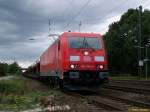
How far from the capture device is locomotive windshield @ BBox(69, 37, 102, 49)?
887 inches

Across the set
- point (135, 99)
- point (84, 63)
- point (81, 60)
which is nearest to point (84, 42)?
point (81, 60)

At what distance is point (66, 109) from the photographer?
12758 millimetres

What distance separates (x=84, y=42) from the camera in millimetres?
22766

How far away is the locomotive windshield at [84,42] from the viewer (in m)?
22.5

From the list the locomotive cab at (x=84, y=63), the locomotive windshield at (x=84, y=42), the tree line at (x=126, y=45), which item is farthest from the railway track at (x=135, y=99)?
the tree line at (x=126, y=45)

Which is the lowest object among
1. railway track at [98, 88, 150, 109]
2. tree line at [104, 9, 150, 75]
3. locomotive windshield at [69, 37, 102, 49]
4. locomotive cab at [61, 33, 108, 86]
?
railway track at [98, 88, 150, 109]

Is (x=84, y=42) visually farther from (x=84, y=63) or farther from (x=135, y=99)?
(x=135, y=99)

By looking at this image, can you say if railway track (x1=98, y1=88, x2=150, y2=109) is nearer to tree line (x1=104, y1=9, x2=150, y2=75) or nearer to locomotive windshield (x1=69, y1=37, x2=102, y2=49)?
locomotive windshield (x1=69, y1=37, x2=102, y2=49)

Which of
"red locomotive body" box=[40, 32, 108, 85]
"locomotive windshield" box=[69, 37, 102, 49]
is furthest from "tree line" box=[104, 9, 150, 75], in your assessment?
"red locomotive body" box=[40, 32, 108, 85]

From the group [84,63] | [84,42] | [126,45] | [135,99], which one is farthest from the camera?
[126,45]

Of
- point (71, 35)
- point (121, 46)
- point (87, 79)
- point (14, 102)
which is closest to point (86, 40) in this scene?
point (71, 35)

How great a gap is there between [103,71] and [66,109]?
9370 mm

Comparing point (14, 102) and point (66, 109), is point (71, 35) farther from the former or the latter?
Result: point (66, 109)

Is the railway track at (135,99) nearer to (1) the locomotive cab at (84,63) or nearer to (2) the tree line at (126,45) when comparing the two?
(1) the locomotive cab at (84,63)
